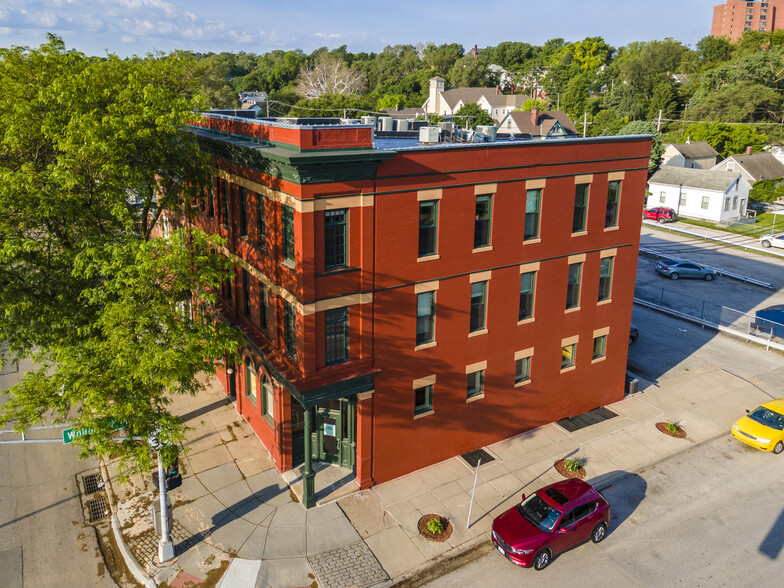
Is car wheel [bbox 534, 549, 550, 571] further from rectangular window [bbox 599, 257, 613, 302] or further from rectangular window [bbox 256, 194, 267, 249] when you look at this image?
rectangular window [bbox 256, 194, 267, 249]


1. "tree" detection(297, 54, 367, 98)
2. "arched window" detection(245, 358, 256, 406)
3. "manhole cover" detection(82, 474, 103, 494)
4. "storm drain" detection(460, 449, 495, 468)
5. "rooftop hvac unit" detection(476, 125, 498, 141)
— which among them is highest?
"tree" detection(297, 54, 367, 98)

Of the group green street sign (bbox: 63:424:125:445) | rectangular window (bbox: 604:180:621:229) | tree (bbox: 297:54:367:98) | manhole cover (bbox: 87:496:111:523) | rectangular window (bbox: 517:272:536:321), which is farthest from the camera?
tree (bbox: 297:54:367:98)

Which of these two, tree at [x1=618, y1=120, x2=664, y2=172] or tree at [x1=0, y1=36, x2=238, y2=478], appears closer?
tree at [x1=0, y1=36, x2=238, y2=478]

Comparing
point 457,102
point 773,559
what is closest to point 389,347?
point 773,559

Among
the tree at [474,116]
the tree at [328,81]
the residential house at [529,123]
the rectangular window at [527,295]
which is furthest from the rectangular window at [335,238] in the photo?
the tree at [328,81]

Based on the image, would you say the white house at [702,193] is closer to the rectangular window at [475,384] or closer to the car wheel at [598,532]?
the rectangular window at [475,384]

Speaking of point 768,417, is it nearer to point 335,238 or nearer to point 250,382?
point 335,238

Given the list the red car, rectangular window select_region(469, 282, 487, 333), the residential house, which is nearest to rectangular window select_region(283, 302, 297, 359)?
rectangular window select_region(469, 282, 487, 333)
